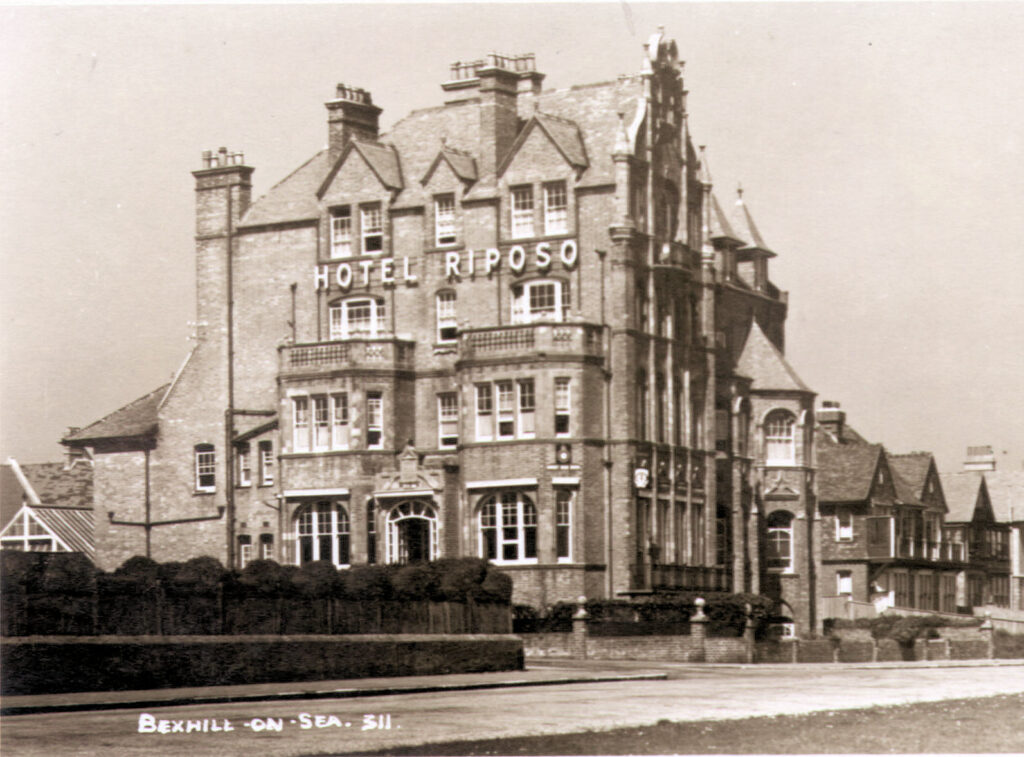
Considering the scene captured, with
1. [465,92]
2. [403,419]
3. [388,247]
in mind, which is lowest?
[403,419]

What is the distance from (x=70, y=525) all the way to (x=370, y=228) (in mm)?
17910

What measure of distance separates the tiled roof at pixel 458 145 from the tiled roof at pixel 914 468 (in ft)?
99.4

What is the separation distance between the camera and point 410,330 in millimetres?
68688

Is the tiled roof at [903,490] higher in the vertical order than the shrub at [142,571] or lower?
higher

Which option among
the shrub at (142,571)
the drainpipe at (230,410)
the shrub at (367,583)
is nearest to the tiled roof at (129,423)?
the drainpipe at (230,410)

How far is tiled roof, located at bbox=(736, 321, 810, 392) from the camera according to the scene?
76.9 m

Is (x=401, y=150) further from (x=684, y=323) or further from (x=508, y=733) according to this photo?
(x=508, y=733)

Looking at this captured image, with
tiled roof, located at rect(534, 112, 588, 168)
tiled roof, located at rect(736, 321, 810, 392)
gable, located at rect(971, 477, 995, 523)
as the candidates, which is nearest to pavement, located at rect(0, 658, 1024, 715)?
tiled roof, located at rect(534, 112, 588, 168)

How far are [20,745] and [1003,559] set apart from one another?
86.7 meters

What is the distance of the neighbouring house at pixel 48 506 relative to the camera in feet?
245

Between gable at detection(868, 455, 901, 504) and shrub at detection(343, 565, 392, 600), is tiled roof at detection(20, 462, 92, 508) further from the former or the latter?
gable at detection(868, 455, 901, 504)

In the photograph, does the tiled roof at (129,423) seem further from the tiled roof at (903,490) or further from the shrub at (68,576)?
the shrub at (68,576)

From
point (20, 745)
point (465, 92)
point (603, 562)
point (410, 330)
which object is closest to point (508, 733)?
point (20, 745)

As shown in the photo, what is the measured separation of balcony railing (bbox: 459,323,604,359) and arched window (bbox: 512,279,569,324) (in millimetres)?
1755
